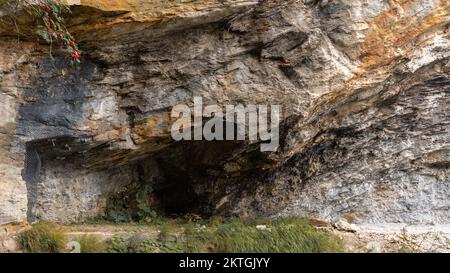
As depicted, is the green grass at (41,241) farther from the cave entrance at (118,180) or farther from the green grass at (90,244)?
the cave entrance at (118,180)

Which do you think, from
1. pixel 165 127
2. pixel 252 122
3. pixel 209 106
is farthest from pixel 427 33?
pixel 165 127

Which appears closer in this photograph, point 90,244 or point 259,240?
point 90,244

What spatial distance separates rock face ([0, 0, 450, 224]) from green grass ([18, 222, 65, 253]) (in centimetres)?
25

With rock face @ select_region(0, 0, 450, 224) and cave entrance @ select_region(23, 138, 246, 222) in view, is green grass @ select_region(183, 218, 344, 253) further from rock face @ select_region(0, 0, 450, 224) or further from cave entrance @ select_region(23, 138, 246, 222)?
cave entrance @ select_region(23, 138, 246, 222)

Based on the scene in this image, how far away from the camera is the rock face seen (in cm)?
516

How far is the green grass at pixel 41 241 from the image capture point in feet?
15.9

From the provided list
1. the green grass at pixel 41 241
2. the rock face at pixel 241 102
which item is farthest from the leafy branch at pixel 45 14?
the green grass at pixel 41 241

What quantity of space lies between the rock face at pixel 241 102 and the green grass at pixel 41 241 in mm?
245

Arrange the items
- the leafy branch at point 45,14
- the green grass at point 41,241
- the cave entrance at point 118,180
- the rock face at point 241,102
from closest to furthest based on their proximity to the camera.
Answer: the leafy branch at point 45,14 < the green grass at point 41,241 < the rock face at point 241,102 < the cave entrance at point 118,180

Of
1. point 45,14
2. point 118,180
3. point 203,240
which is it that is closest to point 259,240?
point 203,240

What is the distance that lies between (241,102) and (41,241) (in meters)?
2.54

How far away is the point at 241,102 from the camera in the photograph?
579cm

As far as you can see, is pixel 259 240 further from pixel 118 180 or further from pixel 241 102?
pixel 118 180

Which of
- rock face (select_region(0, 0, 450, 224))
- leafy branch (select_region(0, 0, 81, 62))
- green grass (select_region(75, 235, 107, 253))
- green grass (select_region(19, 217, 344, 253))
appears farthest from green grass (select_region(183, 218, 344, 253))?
leafy branch (select_region(0, 0, 81, 62))
